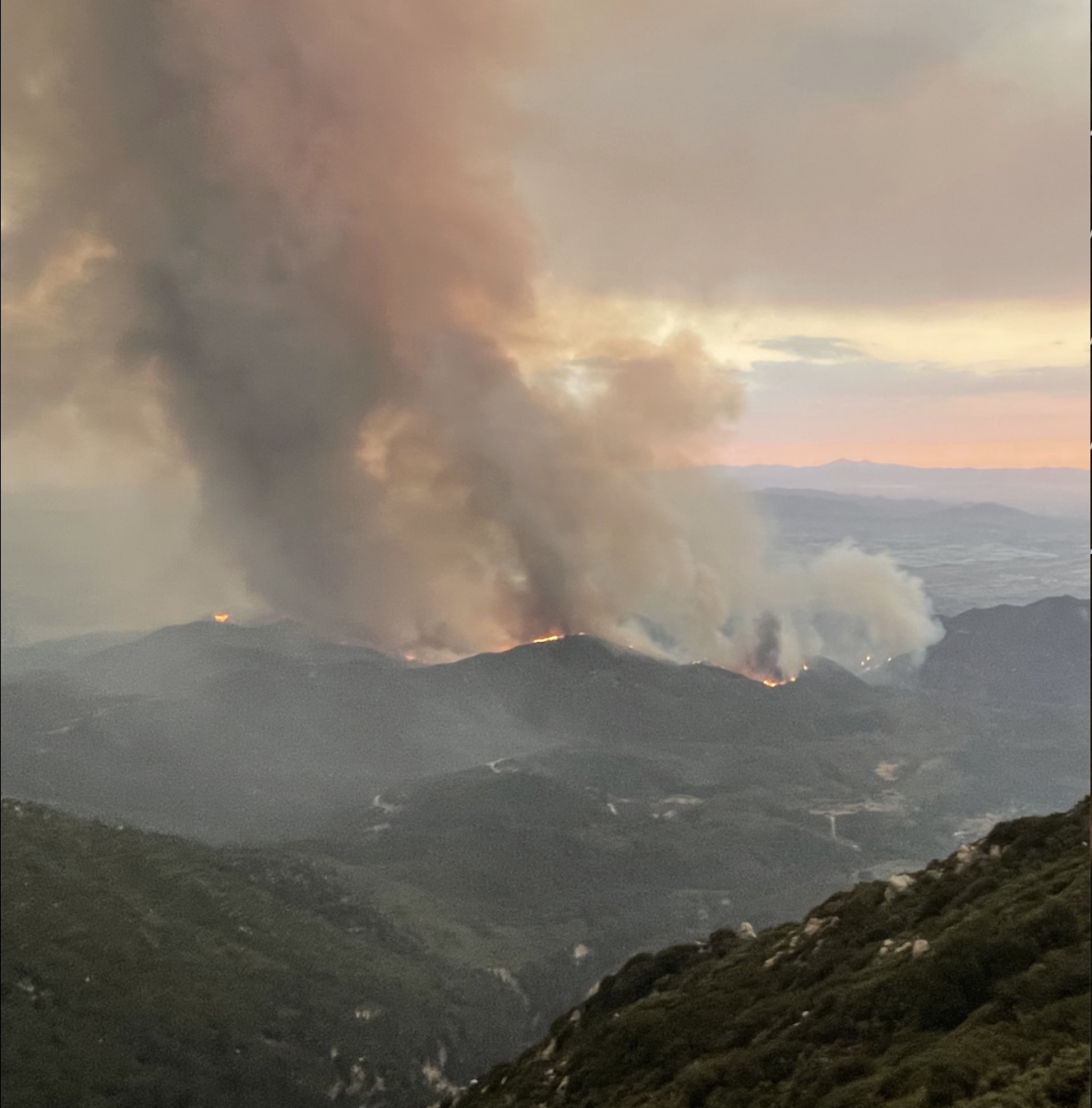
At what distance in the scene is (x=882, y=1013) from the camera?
51938mm

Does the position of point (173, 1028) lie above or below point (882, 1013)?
below

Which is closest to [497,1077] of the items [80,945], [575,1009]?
[575,1009]

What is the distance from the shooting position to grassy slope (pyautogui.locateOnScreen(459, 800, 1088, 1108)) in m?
35.8

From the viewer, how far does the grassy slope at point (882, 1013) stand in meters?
35.8

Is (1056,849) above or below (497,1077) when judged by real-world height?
above

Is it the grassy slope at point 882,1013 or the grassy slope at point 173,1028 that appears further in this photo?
the grassy slope at point 173,1028

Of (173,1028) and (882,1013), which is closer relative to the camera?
(882,1013)

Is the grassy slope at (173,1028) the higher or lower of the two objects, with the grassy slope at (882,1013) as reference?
lower

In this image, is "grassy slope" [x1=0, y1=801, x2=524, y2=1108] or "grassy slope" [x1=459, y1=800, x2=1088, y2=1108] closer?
"grassy slope" [x1=459, y1=800, x2=1088, y2=1108]

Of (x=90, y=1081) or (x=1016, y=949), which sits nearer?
(x=1016, y=949)

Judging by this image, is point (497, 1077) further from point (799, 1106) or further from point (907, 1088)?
point (907, 1088)

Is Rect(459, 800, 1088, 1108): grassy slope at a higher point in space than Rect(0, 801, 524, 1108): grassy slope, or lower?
higher

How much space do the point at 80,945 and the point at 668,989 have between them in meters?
151

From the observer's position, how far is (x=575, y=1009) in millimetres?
109188
